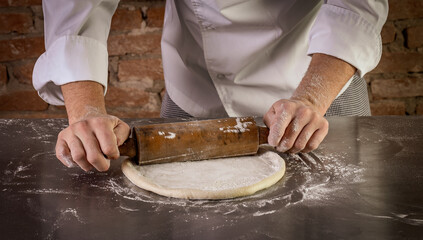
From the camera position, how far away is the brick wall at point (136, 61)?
2082mm

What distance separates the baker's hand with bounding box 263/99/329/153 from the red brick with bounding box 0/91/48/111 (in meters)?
1.54

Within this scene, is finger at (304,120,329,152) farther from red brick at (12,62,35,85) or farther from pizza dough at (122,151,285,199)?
red brick at (12,62,35,85)

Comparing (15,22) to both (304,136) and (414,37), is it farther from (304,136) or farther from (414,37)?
(414,37)

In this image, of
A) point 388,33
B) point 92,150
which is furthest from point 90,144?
point 388,33

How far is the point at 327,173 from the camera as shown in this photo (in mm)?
876

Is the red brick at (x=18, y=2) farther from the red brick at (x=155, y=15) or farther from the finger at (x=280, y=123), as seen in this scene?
the finger at (x=280, y=123)

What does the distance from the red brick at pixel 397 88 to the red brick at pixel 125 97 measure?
3.61 feet

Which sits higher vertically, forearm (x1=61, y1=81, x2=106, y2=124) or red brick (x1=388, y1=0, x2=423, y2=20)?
red brick (x1=388, y1=0, x2=423, y2=20)

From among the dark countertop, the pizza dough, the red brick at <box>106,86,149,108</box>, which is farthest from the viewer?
the red brick at <box>106,86,149,108</box>

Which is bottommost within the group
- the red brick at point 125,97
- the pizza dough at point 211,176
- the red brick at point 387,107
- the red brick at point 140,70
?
the red brick at point 125,97

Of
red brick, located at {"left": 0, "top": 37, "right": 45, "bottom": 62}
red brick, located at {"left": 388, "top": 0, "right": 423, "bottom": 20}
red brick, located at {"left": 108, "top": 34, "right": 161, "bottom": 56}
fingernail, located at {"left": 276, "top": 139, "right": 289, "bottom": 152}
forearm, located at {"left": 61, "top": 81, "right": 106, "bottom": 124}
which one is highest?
red brick, located at {"left": 388, "top": 0, "right": 423, "bottom": 20}

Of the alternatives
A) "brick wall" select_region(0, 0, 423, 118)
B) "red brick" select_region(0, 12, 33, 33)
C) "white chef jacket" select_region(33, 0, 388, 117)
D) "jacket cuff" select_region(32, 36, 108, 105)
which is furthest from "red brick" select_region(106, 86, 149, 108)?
"jacket cuff" select_region(32, 36, 108, 105)

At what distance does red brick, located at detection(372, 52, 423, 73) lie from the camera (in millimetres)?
2129

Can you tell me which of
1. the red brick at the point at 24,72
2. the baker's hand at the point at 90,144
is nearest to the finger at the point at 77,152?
the baker's hand at the point at 90,144
